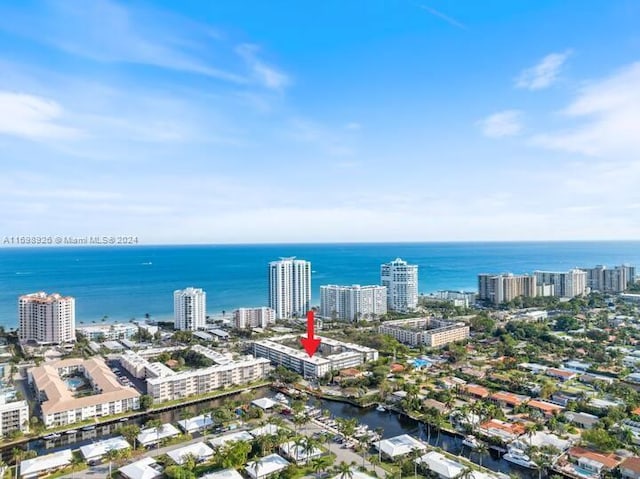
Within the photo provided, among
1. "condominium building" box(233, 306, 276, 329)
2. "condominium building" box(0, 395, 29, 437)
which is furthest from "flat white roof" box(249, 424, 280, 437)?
"condominium building" box(233, 306, 276, 329)

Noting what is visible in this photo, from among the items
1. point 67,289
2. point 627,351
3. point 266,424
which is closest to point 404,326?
point 627,351

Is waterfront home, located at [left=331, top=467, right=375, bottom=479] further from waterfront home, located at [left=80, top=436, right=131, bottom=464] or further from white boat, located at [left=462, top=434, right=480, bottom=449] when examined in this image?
waterfront home, located at [left=80, top=436, right=131, bottom=464]

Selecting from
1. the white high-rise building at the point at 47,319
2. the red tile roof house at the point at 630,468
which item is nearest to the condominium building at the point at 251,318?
the white high-rise building at the point at 47,319

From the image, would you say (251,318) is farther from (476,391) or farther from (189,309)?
(476,391)

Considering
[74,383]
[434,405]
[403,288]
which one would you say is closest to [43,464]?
[74,383]

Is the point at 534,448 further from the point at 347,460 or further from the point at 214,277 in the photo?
the point at 214,277

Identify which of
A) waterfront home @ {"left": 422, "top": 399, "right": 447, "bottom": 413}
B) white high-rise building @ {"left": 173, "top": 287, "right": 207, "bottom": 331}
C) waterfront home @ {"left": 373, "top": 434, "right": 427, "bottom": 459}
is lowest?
waterfront home @ {"left": 422, "top": 399, "right": 447, "bottom": 413}
